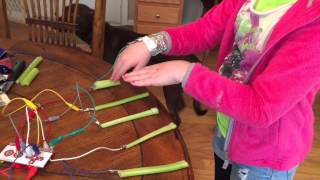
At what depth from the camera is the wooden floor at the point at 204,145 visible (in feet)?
5.97

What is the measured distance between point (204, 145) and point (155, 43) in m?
1.23

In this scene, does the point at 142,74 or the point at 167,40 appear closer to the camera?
the point at 142,74

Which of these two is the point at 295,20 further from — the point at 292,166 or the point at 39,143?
the point at 39,143

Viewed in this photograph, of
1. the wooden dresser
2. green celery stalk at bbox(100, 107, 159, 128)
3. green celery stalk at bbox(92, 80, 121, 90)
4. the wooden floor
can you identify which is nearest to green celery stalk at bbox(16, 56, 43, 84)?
green celery stalk at bbox(92, 80, 121, 90)

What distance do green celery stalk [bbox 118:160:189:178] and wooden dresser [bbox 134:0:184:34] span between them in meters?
2.11

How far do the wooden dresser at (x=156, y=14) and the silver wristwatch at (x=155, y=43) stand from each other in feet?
6.04

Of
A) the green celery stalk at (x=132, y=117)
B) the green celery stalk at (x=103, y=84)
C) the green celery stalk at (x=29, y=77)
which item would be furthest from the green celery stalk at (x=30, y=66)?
the green celery stalk at (x=132, y=117)

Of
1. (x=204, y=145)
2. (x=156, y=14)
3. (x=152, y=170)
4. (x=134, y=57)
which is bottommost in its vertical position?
(x=204, y=145)

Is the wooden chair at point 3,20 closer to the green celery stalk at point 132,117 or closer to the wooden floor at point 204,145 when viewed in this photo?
the green celery stalk at point 132,117

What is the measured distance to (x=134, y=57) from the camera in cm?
81

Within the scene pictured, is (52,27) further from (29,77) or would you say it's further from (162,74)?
(162,74)

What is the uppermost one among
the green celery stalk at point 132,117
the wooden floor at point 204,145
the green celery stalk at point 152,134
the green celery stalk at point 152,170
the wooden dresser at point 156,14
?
the green celery stalk at point 132,117

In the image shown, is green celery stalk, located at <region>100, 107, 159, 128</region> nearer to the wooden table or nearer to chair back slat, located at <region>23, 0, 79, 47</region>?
the wooden table

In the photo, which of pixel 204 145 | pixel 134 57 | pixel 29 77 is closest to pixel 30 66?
pixel 29 77
